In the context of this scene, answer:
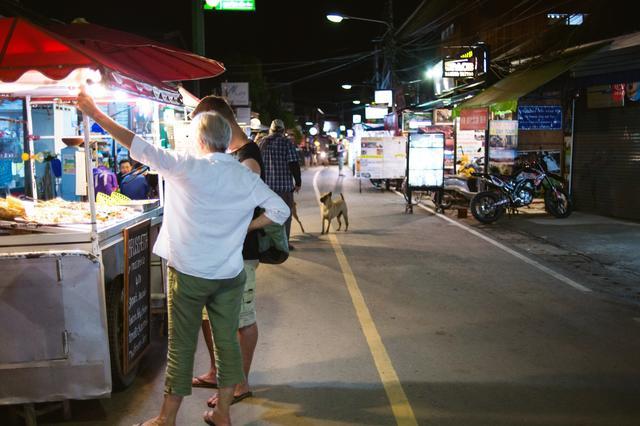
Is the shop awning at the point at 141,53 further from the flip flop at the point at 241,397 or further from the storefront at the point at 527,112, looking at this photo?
the storefront at the point at 527,112

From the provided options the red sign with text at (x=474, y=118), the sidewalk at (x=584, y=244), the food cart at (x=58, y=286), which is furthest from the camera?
the red sign with text at (x=474, y=118)

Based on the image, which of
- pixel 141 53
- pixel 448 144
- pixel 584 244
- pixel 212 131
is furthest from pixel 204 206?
pixel 448 144

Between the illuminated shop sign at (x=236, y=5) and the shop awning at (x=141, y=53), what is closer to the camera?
the shop awning at (x=141, y=53)

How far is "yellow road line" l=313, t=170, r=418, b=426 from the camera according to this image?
4156 millimetres

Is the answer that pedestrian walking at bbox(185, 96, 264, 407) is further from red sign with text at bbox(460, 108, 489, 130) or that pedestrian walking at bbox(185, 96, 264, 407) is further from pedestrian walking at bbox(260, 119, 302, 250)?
red sign with text at bbox(460, 108, 489, 130)

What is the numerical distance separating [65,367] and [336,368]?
7.03 feet

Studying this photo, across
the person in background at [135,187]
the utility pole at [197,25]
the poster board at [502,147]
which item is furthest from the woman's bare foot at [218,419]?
the poster board at [502,147]

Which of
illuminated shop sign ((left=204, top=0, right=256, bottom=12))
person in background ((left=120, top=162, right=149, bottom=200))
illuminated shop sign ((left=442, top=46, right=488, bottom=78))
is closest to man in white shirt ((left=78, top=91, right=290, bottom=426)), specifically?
person in background ((left=120, top=162, right=149, bottom=200))

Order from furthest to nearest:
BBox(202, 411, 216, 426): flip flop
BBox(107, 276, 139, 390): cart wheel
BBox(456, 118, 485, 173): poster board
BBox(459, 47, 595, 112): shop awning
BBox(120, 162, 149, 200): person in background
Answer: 1. BBox(456, 118, 485, 173): poster board
2. BBox(459, 47, 595, 112): shop awning
3. BBox(120, 162, 149, 200): person in background
4. BBox(107, 276, 139, 390): cart wheel
5. BBox(202, 411, 216, 426): flip flop

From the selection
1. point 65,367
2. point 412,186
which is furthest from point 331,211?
point 65,367

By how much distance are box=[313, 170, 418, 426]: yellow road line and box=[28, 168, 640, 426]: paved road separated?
0.01 m

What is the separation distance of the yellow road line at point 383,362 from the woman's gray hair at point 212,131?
2.18 meters

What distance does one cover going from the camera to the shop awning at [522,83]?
13.1 m

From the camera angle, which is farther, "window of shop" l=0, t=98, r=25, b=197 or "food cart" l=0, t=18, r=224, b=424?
"window of shop" l=0, t=98, r=25, b=197
